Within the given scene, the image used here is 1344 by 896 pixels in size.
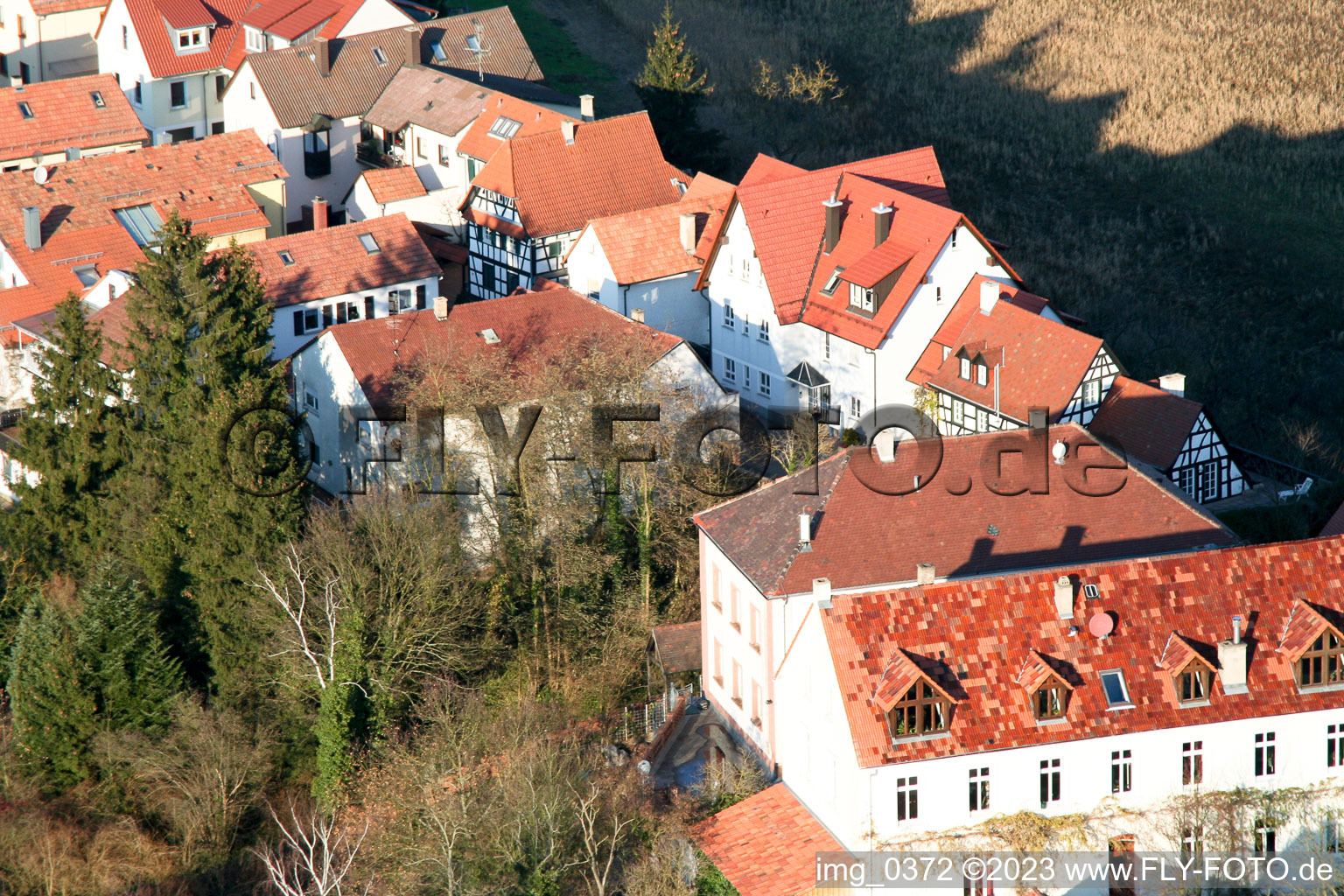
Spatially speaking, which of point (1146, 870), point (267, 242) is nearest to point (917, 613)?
point (1146, 870)

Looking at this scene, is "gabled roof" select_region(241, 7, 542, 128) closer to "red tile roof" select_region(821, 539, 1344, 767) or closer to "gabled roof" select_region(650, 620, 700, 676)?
"gabled roof" select_region(650, 620, 700, 676)

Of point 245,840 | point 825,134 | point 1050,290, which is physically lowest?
point 245,840

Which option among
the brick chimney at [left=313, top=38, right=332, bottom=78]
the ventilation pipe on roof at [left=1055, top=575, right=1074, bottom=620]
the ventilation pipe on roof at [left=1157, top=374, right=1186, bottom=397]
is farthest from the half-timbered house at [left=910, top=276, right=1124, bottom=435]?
the brick chimney at [left=313, top=38, right=332, bottom=78]

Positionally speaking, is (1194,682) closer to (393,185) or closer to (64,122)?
(393,185)

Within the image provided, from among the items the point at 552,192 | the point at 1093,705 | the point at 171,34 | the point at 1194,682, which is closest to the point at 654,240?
the point at 552,192

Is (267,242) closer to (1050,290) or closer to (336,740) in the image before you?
(336,740)

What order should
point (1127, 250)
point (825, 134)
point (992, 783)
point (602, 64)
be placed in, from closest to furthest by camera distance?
point (992, 783) < point (1127, 250) < point (825, 134) < point (602, 64)
